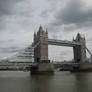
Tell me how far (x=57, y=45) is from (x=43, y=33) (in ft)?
37.7

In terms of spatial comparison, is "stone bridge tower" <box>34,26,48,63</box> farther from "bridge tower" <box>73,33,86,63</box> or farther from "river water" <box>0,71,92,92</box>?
"river water" <box>0,71,92,92</box>

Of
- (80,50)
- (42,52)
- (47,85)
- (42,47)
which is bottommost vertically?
(47,85)

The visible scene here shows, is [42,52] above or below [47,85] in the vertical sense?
above

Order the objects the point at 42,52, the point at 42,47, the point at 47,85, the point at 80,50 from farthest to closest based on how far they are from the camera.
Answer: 1. the point at 80,50
2. the point at 42,47
3. the point at 42,52
4. the point at 47,85

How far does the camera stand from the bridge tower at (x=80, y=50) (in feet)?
205

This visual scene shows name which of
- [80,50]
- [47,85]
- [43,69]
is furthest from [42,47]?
[47,85]

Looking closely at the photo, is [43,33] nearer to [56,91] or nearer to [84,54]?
[84,54]

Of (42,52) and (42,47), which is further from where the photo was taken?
(42,47)

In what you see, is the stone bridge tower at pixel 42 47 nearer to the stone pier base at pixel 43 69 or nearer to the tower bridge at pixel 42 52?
the tower bridge at pixel 42 52

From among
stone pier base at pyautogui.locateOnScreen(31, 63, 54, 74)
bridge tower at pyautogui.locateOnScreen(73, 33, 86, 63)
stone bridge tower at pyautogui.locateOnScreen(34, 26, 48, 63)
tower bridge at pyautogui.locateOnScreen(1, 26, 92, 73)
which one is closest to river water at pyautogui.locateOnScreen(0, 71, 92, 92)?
stone pier base at pyautogui.locateOnScreen(31, 63, 54, 74)

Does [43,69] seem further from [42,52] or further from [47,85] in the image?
[47,85]

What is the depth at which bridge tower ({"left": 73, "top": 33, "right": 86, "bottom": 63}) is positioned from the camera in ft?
205

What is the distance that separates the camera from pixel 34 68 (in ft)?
144

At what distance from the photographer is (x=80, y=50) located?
206 feet
